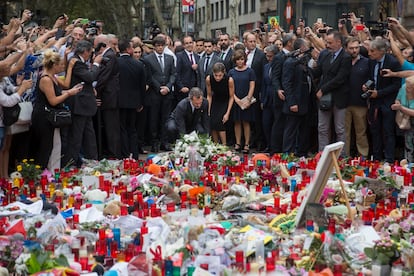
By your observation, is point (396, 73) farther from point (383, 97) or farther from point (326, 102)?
point (326, 102)

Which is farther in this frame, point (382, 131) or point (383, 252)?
point (382, 131)

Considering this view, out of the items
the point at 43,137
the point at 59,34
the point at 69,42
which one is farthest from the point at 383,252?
the point at 59,34

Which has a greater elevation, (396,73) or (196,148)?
(396,73)

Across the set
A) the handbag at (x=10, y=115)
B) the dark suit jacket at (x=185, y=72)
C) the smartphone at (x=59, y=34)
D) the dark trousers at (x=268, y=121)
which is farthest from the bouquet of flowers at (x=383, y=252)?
the dark suit jacket at (x=185, y=72)

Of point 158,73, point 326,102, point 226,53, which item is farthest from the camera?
point 226,53

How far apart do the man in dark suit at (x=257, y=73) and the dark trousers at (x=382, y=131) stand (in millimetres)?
2870

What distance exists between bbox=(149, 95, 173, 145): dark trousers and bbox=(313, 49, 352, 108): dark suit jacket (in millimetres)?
3431

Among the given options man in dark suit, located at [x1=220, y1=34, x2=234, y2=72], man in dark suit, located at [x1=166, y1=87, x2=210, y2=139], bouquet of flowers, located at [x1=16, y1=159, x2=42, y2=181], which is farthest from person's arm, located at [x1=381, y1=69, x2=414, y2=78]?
bouquet of flowers, located at [x1=16, y1=159, x2=42, y2=181]

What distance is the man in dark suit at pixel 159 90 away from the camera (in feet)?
48.8

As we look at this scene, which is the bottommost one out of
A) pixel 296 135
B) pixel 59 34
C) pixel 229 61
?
pixel 296 135

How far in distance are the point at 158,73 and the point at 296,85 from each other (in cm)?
300

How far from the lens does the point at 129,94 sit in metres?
13.8

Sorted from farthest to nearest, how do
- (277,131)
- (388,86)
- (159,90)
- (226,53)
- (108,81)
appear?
(226,53), (159,90), (277,131), (108,81), (388,86)

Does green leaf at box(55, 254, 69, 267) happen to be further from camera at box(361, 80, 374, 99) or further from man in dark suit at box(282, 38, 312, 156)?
man in dark suit at box(282, 38, 312, 156)
